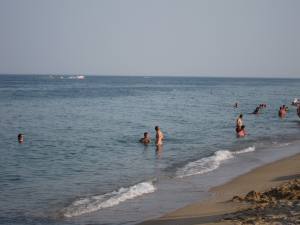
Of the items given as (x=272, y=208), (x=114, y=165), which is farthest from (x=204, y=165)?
(x=272, y=208)

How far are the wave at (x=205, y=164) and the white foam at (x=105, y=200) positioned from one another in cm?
246

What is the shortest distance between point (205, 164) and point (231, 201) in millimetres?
7246

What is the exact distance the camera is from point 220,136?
30.0 m

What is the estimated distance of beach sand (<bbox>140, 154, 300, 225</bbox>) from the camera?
33.8ft

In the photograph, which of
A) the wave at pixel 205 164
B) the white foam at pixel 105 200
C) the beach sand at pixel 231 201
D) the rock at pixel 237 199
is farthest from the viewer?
the wave at pixel 205 164

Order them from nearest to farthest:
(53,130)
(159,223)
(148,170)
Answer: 1. (159,223)
2. (148,170)
3. (53,130)

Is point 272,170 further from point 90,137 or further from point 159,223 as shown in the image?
point 90,137

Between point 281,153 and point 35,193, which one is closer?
point 35,193

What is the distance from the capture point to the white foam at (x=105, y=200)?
1223 cm

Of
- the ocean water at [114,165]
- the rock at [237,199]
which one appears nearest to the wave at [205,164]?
the ocean water at [114,165]

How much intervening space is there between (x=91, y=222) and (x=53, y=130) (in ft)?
69.7

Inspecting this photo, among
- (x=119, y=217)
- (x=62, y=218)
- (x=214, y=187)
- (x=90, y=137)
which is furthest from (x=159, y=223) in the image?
(x=90, y=137)

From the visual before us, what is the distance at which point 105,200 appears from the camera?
1323cm

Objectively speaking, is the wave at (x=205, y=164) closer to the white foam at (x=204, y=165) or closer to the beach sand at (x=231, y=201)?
the white foam at (x=204, y=165)
